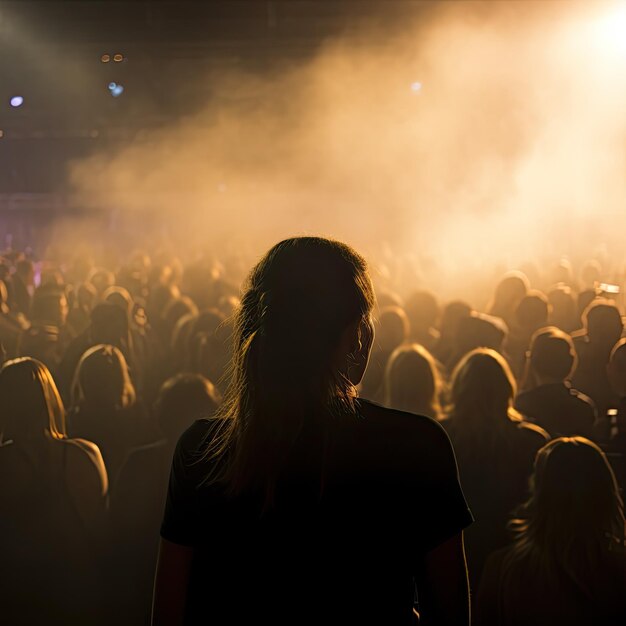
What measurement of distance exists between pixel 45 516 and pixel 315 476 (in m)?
1.69

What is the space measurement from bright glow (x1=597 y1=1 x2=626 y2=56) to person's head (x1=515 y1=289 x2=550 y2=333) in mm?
5973

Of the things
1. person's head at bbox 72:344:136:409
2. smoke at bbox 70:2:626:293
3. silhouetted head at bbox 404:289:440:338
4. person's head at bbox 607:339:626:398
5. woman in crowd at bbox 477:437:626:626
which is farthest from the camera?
smoke at bbox 70:2:626:293

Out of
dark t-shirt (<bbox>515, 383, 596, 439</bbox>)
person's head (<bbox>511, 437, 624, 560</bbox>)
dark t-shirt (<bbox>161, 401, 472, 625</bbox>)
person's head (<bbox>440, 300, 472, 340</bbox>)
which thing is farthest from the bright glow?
dark t-shirt (<bbox>161, 401, 472, 625</bbox>)

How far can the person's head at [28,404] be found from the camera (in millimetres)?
2787

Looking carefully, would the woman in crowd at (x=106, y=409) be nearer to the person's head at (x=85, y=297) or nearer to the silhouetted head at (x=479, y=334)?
the silhouetted head at (x=479, y=334)

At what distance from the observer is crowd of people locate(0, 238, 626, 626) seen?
4.27ft

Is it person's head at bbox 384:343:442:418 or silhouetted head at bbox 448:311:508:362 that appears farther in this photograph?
silhouetted head at bbox 448:311:508:362

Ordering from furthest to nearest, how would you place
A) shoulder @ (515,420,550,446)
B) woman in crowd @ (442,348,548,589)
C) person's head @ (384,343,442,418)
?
person's head @ (384,343,442,418) < shoulder @ (515,420,550,446) < woman in crowd @ (442,348,548,589)

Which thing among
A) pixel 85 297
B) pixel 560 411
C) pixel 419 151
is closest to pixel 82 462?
pixel 560 411

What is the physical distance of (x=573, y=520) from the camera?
2.17 m

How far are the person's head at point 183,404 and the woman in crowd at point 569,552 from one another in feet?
4.80

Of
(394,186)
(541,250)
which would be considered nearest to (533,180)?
(541,250)

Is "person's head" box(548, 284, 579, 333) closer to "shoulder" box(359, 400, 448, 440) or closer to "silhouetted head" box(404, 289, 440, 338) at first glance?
"silhouetted head" box(404, 289, 440, 338)

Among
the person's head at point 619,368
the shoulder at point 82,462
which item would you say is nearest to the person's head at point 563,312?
the person's head at point 619,368
